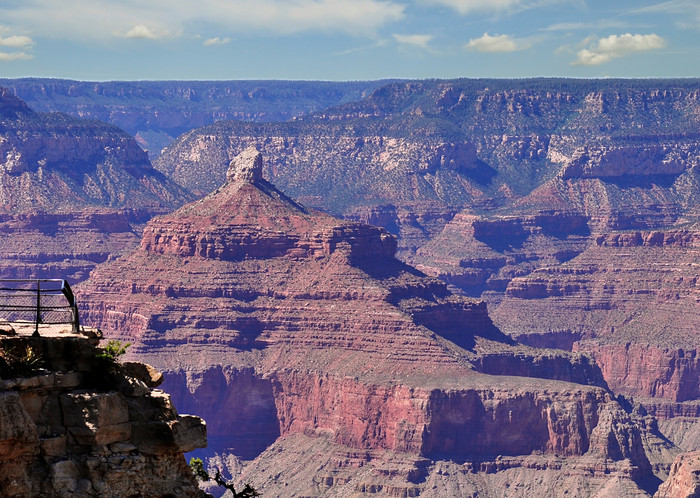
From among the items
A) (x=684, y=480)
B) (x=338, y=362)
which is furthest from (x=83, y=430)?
(x=338, y=362)

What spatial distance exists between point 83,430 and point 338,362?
484 feet

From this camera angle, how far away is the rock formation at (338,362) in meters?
163

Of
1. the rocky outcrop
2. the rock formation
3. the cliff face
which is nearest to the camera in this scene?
the cliff face

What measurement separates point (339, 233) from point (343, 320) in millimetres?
12987

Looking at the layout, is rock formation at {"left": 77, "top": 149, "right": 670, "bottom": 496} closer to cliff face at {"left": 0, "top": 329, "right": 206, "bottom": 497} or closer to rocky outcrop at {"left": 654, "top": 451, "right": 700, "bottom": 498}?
rocky outcrop at {"left": 654, "top": 451, "right": 700, "bottom": 498}

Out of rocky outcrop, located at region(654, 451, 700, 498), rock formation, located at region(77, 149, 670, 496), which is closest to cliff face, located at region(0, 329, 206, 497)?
rocky outcrop, located at region(654, 451, 700, 498)

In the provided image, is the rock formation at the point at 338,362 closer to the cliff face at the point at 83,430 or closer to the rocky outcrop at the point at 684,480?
the rocky outcrop at the point at 684,480

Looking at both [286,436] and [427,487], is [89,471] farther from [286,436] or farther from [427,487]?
[286,436]

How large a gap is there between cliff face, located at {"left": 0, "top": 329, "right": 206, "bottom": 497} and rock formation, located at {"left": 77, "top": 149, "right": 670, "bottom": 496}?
13020 centimetres

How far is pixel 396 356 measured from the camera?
170750 mm

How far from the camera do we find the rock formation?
163250 millimetres

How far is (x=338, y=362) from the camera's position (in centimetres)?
17500

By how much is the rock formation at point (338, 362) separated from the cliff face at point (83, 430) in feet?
427

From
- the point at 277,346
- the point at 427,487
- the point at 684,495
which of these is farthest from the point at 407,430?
the point at 684,495
